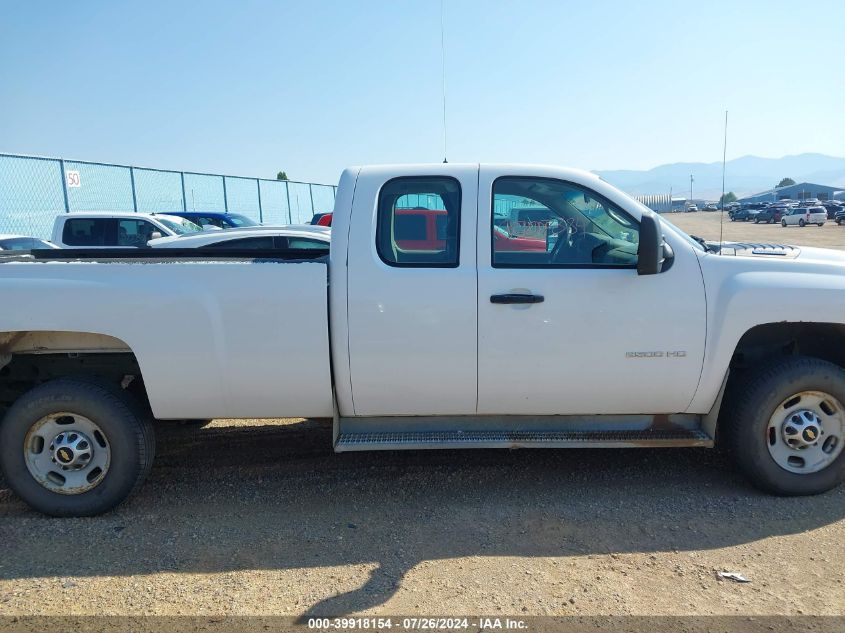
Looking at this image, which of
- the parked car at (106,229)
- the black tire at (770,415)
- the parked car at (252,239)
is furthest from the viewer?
the parked car at (106,229)

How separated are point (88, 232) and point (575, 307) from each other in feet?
37.0

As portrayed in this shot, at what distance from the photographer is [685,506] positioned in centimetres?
394

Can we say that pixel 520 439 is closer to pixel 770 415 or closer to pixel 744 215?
pixel 770 415

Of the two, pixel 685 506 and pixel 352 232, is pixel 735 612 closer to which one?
pixel 685 506

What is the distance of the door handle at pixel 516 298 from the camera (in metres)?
3.72

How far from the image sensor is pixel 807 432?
153 inches

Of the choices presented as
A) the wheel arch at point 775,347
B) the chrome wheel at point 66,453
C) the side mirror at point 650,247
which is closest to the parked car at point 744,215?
the wheel arch at point 775,347

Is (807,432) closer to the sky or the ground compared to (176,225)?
closer to the ground

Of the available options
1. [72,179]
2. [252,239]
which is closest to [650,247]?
[252,239]

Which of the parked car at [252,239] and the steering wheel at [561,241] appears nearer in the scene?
the steering wheel at [561,241]

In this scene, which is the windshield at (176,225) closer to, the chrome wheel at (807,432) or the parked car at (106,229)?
the parked car at (106,229)

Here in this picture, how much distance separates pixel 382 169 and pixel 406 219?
36 cm

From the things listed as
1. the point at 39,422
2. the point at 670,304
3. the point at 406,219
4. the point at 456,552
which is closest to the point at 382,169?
the point at 406,219

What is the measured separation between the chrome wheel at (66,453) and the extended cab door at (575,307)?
7.58ft
